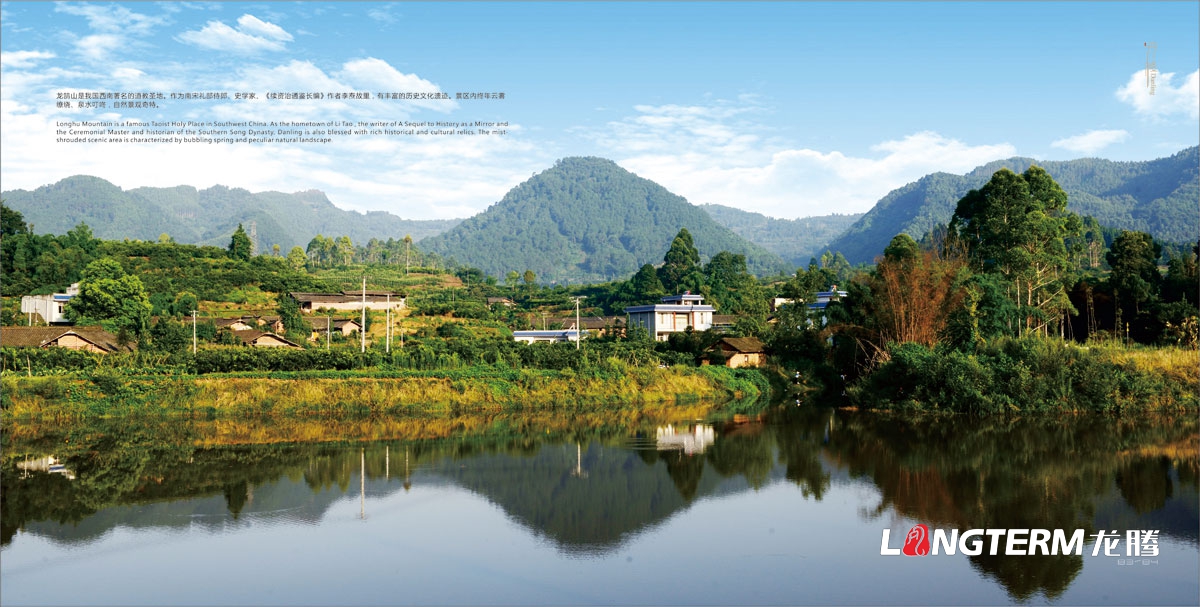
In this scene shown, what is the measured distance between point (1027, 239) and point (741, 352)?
46.4ft

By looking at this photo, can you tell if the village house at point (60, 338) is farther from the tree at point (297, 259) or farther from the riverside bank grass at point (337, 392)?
the tree at point (297, 259)

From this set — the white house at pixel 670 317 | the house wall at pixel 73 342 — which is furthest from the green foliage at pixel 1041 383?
the house wall at pixel 73 342

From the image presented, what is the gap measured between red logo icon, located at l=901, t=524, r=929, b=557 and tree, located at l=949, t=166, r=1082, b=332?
75.3 ft

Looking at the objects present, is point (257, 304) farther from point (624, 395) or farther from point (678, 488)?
point (678, 488)

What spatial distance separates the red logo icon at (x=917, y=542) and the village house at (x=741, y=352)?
92.5 feet

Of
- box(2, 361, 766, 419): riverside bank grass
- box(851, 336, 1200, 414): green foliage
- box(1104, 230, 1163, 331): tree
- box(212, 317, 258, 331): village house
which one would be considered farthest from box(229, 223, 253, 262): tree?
box(1104, 230, 1163, 331): tree

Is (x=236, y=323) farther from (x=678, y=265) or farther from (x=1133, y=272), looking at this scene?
(x=678, y=265)

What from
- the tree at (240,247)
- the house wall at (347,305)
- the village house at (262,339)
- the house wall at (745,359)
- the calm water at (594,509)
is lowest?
the calm water at (594,509)

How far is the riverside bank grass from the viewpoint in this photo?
1053 inches

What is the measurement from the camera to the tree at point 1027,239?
34.7 m

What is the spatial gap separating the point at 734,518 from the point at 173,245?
2373 inches

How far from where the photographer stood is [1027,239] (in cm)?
3472

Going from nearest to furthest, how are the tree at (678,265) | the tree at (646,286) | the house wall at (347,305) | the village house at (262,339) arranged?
the village house at (262,339) → the house wall at (347,305) → the tree at (646,286) → the tree at (678,265)

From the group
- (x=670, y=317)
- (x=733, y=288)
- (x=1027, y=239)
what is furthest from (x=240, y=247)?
(x=1027, y=239)
